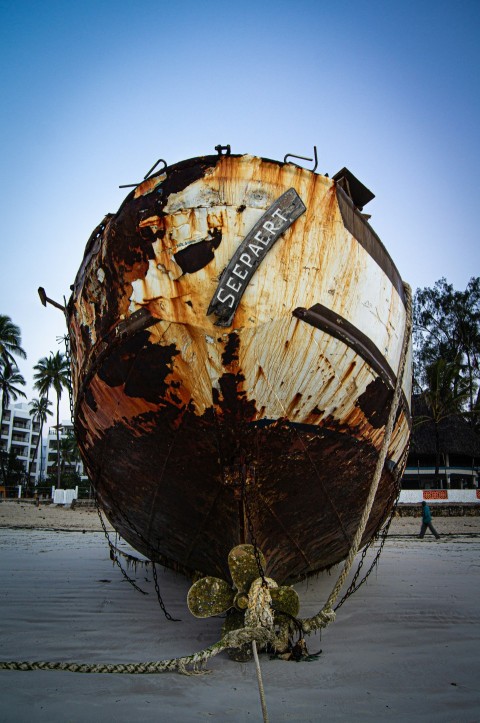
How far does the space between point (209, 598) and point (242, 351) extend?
4.19 ft

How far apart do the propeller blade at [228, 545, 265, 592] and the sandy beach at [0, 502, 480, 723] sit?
15.5 inches

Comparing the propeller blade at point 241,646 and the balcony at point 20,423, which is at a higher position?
the balcony at point 20,423

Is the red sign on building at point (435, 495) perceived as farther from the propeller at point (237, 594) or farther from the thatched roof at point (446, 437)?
the propeller at point (237, 594)

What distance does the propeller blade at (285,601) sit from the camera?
2.40m

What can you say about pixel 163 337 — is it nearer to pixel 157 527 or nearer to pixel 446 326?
pixel 157 527

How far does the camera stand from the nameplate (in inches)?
95.7

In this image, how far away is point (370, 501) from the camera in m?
2.57

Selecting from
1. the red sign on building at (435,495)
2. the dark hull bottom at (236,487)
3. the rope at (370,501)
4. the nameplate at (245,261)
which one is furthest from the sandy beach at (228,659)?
the red sign on building at (435,495)

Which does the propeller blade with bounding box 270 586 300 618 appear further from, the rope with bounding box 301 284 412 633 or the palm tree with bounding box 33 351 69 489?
the palm tree with bounding box 33 351 69 489

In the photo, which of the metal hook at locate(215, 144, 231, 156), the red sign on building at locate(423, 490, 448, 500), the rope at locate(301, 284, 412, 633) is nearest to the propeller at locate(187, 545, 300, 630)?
the rope at locate(301, 284, 412, 633)

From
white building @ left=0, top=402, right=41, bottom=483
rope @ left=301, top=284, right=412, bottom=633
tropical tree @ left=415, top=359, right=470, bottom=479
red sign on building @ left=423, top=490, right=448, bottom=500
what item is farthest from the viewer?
white building @ left=0, top=402, right=41, bottom=483

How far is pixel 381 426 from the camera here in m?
2.98

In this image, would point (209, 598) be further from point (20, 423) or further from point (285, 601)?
point (20, 423)

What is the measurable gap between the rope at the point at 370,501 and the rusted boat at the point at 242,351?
82 millimetres
